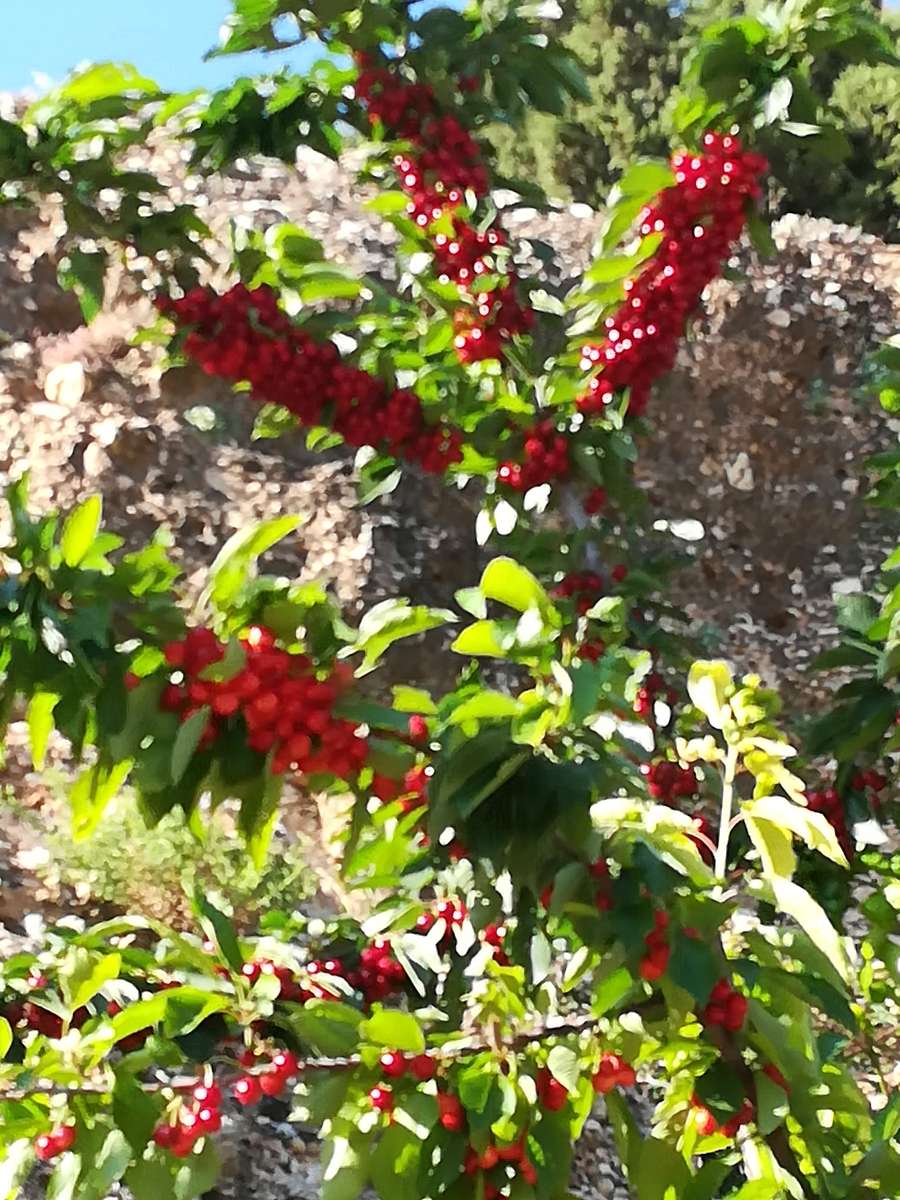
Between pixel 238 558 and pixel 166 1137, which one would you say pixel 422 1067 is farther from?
pixel 238 558

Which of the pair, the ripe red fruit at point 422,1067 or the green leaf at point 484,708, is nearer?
the green leaf at point 484,708

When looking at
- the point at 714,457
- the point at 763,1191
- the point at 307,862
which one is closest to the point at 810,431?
the point at 714,457

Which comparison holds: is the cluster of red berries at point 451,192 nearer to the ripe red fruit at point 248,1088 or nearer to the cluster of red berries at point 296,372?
the cluster of red berries at point 296,372

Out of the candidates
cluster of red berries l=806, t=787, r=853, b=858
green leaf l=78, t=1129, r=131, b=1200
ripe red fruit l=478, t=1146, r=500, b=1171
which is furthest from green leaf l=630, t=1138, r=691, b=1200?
cluster of red berries l=806, t=787, r=853, b=858

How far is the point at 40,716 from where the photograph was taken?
30.2 inches

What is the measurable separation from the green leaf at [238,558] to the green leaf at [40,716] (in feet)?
0.46

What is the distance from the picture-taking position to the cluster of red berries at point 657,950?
0.78 metres

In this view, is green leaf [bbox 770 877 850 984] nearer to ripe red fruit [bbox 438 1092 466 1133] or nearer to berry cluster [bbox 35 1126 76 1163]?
ripe red fruit [bbox 438 1092 466 1133]

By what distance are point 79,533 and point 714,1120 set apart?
30.9 inches

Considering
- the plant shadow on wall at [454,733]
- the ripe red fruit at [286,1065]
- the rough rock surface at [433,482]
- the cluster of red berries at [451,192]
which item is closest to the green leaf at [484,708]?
the plant shadow on wall at [454,733]

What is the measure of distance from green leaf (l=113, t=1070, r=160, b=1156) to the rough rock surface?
254 centimetres

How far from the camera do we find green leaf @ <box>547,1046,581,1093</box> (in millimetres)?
878

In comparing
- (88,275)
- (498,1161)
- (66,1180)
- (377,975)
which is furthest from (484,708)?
(88,275)

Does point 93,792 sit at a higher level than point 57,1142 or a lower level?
higher
